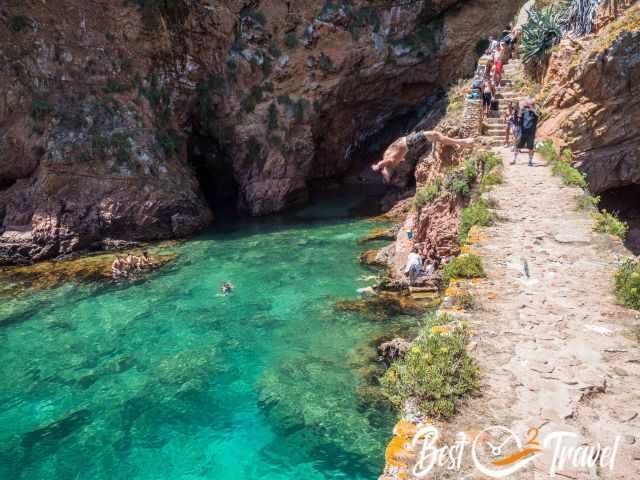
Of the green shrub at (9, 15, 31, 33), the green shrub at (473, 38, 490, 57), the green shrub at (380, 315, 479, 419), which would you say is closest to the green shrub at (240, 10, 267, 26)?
the green shrub at (9, 15, 31, 33)

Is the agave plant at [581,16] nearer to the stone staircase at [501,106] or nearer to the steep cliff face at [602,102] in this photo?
the steep cliff face at [602,102]

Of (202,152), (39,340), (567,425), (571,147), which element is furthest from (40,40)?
(567,425)

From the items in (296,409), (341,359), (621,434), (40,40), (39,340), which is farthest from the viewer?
(40,40)

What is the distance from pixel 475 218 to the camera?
9969mm

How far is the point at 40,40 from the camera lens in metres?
24.4

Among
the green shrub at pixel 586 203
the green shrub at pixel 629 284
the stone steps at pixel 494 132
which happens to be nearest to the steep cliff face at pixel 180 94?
the stone steps at pixel 494 132

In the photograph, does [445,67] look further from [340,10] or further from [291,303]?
[291,303]

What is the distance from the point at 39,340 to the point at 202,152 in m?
17.6

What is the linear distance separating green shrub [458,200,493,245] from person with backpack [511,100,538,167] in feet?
12.1

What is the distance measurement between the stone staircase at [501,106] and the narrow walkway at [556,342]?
6.73 meters

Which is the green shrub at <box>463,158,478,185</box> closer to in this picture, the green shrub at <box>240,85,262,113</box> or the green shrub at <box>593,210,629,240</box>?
the green shrub at <box>593,210,629,240</box>

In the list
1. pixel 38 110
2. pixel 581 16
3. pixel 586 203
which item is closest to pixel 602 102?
pixel 581 16

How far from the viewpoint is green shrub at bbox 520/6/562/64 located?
56.1ft

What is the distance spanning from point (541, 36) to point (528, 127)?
646 cm
